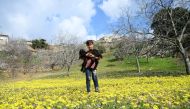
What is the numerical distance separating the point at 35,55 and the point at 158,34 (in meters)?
59.1

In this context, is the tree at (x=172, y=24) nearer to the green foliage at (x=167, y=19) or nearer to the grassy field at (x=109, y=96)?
the green foliage at (x=167, y=19)

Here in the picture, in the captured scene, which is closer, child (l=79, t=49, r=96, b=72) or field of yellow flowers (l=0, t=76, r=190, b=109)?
field of yellow flowers (l=0, t=76, r=190, b=109)

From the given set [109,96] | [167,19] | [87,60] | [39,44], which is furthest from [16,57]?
[109,96]

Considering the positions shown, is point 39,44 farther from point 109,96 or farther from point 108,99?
point 108,99

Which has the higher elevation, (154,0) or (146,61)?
(154,0)

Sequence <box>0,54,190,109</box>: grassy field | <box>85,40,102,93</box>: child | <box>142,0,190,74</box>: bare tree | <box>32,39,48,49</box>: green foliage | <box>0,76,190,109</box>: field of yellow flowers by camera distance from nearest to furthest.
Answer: <box>0,76,190,109</box>: field of yellow flowers < <box>0,54,190,109</box>: grassy field < <box>85,40,102,93</box>: child < <box>142,0,190,74</box>: bare tree < <box>32,39,48,49</box>: green foliage

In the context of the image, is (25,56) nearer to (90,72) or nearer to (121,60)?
(121,60)

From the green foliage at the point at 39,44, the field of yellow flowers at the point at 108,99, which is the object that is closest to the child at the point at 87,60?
the field of yellow flowers at the point at 108,99

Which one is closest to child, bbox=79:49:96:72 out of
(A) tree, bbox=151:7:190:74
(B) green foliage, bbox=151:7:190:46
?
(A) tree, bbox=151:7:190:74

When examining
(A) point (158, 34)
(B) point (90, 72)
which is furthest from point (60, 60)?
(B) point (90, 72)

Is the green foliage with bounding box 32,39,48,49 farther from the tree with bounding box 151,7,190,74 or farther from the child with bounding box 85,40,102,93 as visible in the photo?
the child with bounding box 85,40,102,93

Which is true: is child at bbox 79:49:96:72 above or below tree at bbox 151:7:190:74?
below

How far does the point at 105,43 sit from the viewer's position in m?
113

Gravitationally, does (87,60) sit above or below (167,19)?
below
